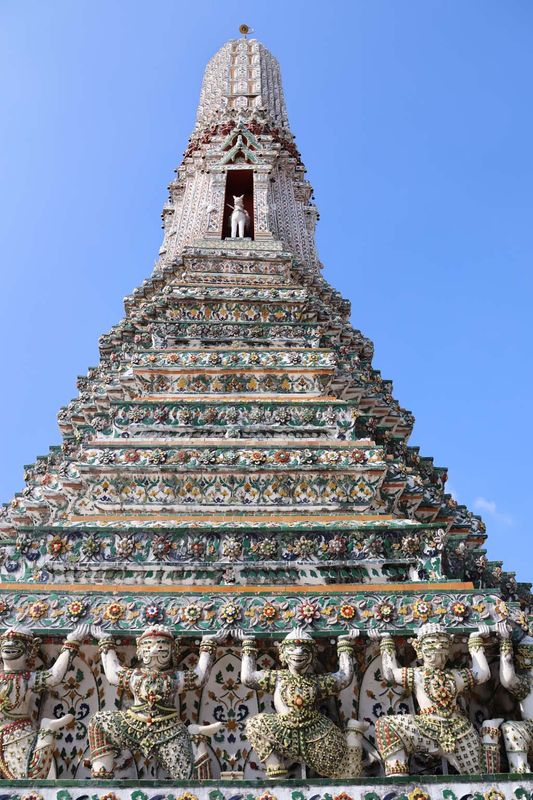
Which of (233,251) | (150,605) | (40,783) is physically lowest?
(40,783)

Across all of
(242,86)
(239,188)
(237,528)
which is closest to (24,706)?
(237,528)

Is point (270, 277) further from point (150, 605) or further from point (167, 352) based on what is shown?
point (150, 605)

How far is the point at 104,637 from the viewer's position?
6.61m

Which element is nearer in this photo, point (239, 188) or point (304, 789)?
point (304, 789)

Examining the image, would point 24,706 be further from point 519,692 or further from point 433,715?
point 519,692

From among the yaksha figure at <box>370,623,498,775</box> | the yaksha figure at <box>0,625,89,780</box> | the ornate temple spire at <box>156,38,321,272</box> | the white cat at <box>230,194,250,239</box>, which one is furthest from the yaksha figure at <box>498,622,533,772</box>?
the white cat at <box>230,194,250,239</box>

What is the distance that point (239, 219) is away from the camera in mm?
19453

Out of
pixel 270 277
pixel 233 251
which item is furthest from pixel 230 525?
pixel 233 251

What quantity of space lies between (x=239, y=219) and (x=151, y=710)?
1491 centimetres

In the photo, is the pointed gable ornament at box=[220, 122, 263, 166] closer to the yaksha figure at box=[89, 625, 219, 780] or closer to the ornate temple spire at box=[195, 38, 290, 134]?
the ornate temple spire at box=[195, 38, 290, 134]

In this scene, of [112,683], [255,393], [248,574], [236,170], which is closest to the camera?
[112,683]

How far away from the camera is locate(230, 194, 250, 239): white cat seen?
63.0ft

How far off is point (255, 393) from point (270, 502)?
8.25 ft

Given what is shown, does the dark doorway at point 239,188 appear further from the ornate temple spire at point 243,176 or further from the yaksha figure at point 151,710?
the yaksha figure at point 151,710
